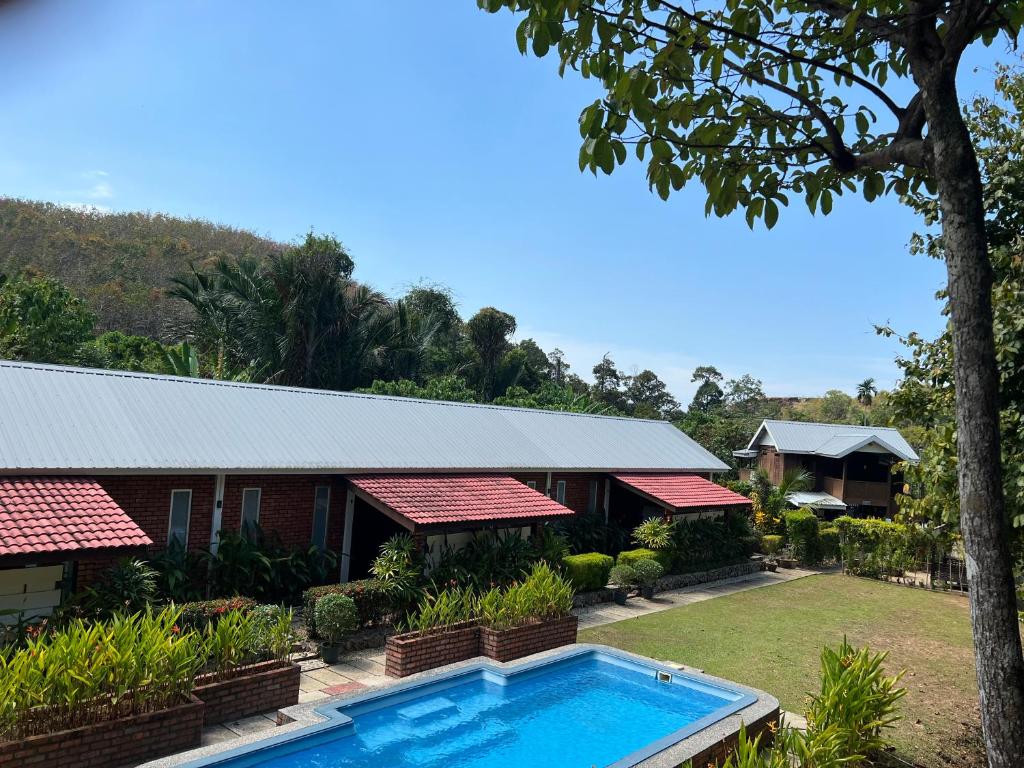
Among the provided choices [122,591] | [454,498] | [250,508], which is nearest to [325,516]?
[250,508]

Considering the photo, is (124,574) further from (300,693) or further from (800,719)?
(800,719)

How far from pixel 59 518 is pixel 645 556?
1432 centimetres

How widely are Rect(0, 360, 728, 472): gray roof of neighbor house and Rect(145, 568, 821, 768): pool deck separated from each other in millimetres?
4229

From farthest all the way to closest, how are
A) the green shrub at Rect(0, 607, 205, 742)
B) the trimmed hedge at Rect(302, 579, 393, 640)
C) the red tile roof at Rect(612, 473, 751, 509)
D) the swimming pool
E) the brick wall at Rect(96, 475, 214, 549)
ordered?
1. the red tile roof at Rect(612, 473, 751, 509)
2. the brick wall at Rect(96, 475, 214, 549)
3. the trimmed hedge at Rect(302, 579, 393, 640)
4. the swimming pool
5. the green shrub at Rect(0, 607, 205, 742)

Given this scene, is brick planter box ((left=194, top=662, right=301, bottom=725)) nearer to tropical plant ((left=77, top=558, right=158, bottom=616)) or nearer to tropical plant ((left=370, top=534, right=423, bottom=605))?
tropical plant ((left=77, top=558, right=158, bottom=616))

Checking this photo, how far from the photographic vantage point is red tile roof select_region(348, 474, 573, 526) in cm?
1532

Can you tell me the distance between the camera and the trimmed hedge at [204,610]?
36.2 feet

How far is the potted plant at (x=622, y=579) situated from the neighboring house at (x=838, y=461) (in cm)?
1955

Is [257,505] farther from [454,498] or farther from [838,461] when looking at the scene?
[838,461]

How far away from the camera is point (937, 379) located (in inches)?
398

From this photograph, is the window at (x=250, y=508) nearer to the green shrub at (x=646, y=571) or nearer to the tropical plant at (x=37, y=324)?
the green shrub at (x=646, y=571)

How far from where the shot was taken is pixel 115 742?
8.12m

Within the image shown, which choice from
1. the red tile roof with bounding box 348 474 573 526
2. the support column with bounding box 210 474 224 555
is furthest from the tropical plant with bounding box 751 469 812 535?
the support column with bounding box 210 474 224 555

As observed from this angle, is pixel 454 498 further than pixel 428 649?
Yes
